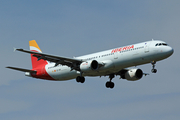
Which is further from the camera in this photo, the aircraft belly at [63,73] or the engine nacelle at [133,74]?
the engine nacelle at [133,74]

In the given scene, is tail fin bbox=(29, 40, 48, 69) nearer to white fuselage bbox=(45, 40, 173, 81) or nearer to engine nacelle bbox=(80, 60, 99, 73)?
white fuselage bbox=(45, 40, 173, 81)

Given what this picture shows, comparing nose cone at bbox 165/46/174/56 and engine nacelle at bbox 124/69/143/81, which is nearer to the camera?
nose cone at bbox 165/46/174/56

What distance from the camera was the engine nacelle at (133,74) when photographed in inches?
2279

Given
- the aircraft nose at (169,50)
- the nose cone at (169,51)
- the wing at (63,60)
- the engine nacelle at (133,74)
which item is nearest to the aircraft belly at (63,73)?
the wing at (63,60)

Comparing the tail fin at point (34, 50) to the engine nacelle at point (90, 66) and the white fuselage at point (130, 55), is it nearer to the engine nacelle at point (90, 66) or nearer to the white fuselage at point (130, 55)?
the white fuselage at point (130, 55)

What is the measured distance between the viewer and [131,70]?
191 ft

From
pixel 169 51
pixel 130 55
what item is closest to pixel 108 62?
pixel 130 55

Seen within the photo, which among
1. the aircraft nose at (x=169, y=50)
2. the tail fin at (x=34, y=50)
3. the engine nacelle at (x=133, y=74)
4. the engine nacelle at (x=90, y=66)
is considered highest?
the tail fin at (x=34, y=50)

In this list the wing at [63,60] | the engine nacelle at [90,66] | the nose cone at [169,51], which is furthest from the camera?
the wing at [63,60]

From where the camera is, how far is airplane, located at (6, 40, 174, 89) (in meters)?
48.7

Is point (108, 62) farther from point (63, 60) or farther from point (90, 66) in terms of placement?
point (63, 60)

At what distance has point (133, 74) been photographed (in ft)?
190

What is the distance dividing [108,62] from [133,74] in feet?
27.8

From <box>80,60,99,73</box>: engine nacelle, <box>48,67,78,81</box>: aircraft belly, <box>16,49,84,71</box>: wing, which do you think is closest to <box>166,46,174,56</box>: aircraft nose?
<box>80,60,99,73</box>: engine nacelle
